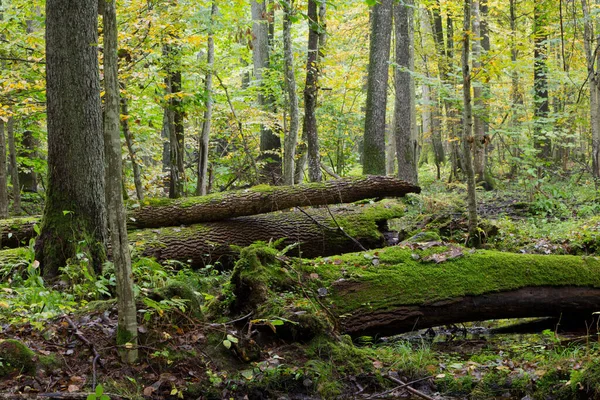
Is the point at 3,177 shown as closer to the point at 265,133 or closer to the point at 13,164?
the point at 13,164

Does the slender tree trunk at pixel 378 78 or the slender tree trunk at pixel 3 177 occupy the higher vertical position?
the slender tree trunk at pixel 378 78

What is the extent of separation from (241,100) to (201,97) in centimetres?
367

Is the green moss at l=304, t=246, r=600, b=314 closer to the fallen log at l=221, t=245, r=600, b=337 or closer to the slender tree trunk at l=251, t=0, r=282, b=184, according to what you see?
the fallen log at l=221, t=245, r=600, b=337

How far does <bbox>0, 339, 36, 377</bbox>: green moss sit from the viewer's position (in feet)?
12.4

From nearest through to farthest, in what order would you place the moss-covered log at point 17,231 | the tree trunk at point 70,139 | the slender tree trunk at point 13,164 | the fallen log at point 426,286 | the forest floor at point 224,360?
the forest floor at point 224,360, the fallen log at point 426,286, the tree trunk at point 70,139, the moss-covered log at point 17,231, the slender tree trunk at point 13,164

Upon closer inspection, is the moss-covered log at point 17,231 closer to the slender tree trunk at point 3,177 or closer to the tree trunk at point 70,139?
the tree trunk at point 70,139

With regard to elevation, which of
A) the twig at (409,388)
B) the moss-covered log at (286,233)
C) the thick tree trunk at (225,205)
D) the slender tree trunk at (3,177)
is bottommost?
the twig at (409,388)

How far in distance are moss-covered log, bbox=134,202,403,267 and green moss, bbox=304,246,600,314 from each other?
77.8 inches

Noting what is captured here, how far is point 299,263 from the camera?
596cm

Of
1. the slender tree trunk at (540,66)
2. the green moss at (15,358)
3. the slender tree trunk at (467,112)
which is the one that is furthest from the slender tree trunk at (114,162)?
the slender tree trunk at (540,66)

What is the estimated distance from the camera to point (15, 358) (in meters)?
3.82

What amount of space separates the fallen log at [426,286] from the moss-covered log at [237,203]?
281cm

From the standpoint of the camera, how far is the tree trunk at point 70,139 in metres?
6.43

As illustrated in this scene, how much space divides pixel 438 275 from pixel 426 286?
22 cm
